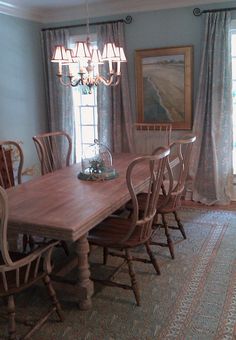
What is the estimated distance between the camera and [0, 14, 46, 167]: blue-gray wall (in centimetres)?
455

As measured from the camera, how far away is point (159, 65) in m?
4.54

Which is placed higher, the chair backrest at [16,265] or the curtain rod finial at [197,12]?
the curtain rod finial at [197,12]

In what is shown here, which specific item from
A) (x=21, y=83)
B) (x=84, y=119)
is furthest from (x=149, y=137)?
(x=21, y=83)

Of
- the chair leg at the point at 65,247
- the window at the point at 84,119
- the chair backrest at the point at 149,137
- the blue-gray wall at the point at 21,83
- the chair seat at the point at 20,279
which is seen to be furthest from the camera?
the window at the point at 84,119

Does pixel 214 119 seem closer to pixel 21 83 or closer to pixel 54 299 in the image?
pixel 21 83

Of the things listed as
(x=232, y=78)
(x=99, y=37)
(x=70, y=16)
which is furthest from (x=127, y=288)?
(x=70, y=16)

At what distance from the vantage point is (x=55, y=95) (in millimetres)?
5188

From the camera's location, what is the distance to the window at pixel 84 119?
17.0 ft

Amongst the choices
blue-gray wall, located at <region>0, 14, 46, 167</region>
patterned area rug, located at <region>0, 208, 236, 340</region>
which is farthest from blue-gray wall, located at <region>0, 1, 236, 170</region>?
patterned area rug, located at <region>0, 208, 236, 340</region>

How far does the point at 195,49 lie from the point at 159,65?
0.48 m

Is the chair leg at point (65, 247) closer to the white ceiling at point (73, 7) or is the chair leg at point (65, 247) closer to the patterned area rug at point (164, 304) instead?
the patterned area rug at point (164, 304)

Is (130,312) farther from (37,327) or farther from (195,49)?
(195,49)

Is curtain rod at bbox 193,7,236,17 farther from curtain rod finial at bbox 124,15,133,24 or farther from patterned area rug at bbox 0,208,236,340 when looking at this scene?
patterned area rug at bbox 0,208,236,340

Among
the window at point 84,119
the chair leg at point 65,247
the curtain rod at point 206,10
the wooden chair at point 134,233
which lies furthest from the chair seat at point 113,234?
the curtain rod at point 206,10
